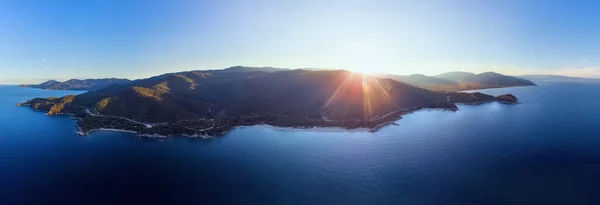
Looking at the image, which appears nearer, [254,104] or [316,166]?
[316,166]

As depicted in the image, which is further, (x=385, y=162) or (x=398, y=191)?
(x=385, y=162)

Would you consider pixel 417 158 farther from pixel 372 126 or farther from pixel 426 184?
pixel 372 126

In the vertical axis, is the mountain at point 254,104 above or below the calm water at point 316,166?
above

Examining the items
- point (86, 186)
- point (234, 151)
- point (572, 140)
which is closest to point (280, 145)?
point (234, 151)

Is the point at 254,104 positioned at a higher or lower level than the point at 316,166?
higher
